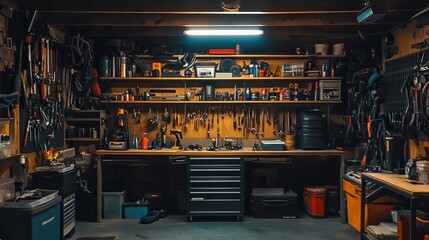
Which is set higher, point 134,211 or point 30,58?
point 30,58

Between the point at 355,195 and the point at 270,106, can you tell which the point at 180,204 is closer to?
the point at 270,106

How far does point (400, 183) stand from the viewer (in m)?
3.26

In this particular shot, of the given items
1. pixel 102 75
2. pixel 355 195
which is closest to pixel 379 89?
pixel 355 195

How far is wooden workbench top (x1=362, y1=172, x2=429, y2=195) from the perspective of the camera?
2932 millimetres

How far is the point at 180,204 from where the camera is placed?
5.64 m

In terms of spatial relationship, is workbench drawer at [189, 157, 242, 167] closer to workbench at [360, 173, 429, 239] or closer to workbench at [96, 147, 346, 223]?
workbench at [96, 147, 346, 223]

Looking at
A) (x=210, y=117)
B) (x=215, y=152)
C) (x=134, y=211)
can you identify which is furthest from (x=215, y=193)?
(x=210, y=117)

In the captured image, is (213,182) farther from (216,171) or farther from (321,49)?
(321,49)

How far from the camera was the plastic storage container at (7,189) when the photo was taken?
11.5ft

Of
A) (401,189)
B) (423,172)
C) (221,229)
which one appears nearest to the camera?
(401,189)

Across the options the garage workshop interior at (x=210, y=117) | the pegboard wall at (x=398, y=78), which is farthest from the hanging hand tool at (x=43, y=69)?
the pegboard wall at (x=398, y=78)

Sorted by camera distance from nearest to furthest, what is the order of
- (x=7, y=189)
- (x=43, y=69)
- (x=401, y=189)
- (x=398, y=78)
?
(x=401, y=189), (x=7, y=189), (x=43, y=69), (x=398, y=78)

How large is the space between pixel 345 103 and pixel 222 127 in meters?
1.77

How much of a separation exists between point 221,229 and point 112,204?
1503mm
